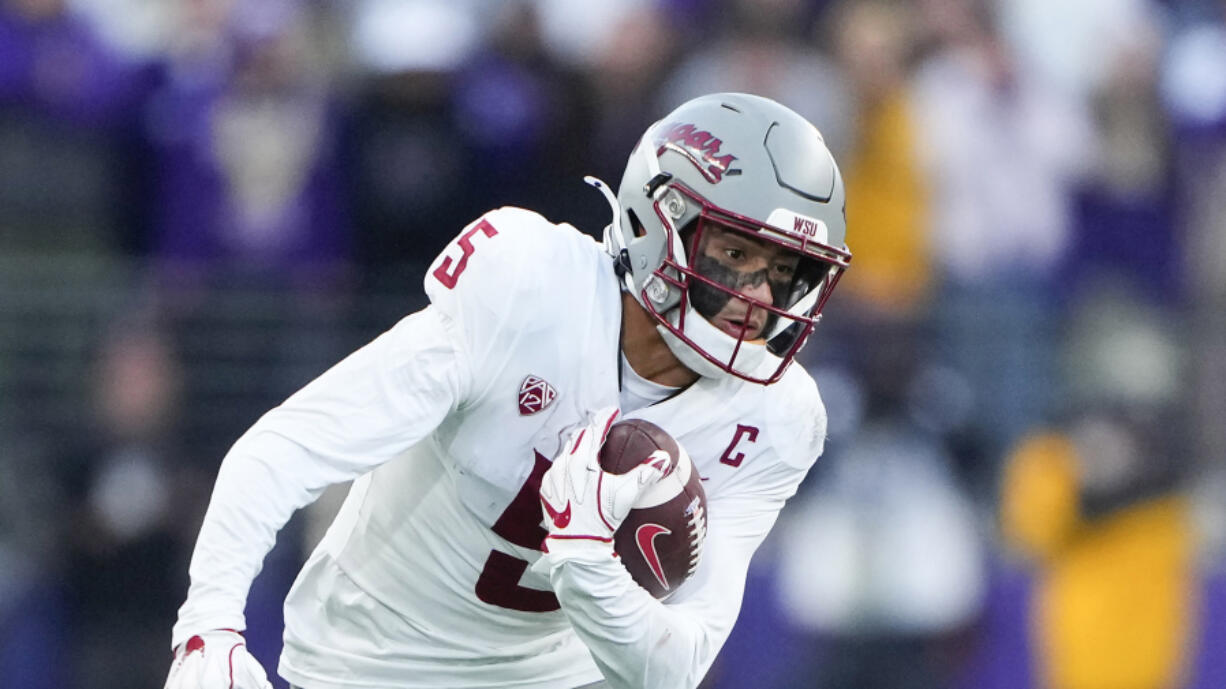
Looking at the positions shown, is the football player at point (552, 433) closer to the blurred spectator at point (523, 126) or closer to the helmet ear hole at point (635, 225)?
the helmet ear hole at point (635, 225)

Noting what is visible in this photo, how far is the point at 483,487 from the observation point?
390 centimetres

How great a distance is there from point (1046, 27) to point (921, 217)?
177 centimetres

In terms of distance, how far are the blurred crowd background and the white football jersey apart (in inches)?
119

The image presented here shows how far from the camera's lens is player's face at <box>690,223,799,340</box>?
12.7 feet

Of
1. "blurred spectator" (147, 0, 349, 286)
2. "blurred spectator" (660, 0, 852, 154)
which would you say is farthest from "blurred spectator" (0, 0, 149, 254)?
"blurred spectator" (660, 0, 852, 154)

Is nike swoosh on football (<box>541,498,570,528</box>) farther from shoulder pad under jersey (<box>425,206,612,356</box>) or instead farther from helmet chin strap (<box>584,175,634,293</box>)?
helmet chin strap (<box>584,175,634,293</box>)

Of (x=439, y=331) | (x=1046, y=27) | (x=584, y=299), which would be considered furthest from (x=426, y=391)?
(x=1046, y=27)

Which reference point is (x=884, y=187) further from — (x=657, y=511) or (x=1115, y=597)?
(x=657, y=511)

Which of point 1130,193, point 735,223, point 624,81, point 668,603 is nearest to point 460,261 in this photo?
point 735,223

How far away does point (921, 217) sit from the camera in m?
7.81

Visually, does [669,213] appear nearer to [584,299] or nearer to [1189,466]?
[584,299]

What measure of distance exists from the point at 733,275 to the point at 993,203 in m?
4.31

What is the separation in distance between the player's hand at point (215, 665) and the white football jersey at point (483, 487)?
3 cm

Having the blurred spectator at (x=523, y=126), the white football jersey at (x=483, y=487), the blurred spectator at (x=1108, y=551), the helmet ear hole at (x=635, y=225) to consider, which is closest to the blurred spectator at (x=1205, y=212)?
the blurred spectator at (x=1108, y=551)
